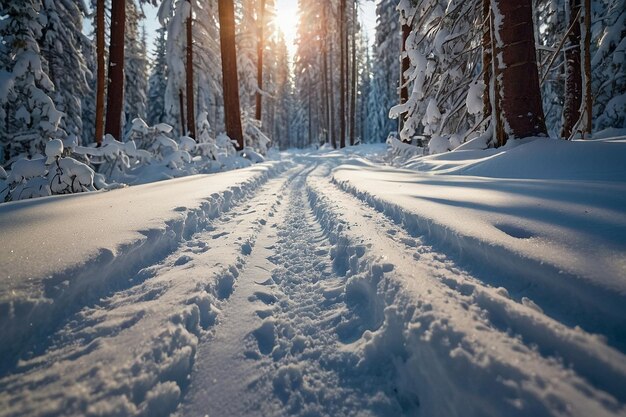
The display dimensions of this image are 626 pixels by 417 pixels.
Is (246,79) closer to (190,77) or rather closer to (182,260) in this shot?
(190,77)

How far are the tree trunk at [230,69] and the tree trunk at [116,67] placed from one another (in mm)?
2892

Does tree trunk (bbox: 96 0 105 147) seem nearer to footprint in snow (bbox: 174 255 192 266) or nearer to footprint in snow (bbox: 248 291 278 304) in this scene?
footprint in snow (bbox: 174 255 192 266)

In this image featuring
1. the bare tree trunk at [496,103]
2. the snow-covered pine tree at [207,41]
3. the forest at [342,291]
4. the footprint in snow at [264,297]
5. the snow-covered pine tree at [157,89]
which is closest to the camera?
the forest at [342,291]

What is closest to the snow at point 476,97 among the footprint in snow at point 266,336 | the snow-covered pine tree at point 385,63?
the footprint in snow at point 266,336

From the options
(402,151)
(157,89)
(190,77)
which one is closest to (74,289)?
(402,151)

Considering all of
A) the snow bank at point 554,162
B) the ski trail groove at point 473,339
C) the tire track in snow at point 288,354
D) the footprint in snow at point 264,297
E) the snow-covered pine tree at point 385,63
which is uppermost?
the snow-covered pine tree at point 385,63

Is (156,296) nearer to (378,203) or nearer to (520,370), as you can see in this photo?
(520,370)

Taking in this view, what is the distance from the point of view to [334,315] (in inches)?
68.1

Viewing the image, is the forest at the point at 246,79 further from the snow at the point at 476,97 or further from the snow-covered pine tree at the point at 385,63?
the snow-covered pine tree at the point at 385,63

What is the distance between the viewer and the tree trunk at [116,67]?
328 inches

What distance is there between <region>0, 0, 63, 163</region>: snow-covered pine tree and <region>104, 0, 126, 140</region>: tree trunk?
7.26 ft

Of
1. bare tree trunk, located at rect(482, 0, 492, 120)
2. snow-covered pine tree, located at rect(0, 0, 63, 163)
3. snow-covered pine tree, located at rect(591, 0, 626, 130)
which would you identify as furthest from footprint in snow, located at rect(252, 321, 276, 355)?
snow-covered pine tree, located at rect(591, 0, 626, 130)

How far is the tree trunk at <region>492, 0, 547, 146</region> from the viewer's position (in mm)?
4262

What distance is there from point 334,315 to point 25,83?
13699 millimetres
